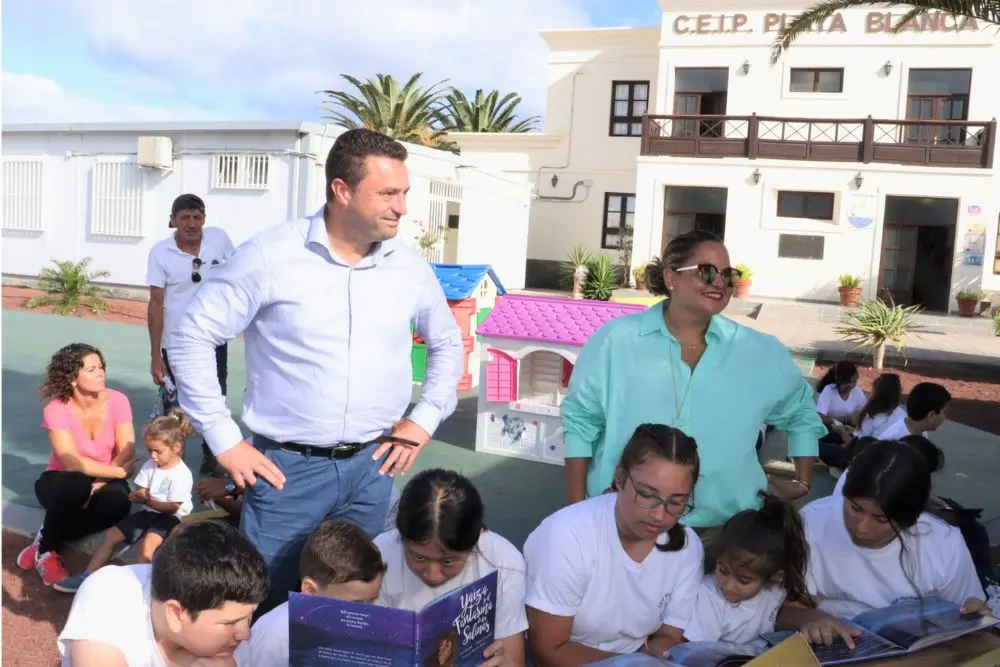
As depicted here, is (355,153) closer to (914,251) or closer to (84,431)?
(84,431)

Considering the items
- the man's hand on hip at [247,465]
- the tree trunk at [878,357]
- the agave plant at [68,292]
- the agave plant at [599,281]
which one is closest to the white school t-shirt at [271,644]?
the man's hand on hip at [247,465]

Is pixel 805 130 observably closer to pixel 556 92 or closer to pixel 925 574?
pixel 556 92

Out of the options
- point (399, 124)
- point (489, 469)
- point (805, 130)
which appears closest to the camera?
point (489, 469)

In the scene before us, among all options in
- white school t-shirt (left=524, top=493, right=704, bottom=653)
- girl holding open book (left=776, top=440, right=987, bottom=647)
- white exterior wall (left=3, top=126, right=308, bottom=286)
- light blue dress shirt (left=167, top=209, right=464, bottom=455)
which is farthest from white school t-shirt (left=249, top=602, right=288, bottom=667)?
white exterior wall (left=3, top=126, right=308, bottom=286)

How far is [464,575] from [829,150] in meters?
20.3

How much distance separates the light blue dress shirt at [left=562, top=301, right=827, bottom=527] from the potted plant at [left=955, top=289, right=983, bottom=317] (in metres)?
18.7

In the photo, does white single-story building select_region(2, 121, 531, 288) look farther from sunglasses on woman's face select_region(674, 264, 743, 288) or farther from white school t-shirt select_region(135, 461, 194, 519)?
sunglasses on woman's face select_region(674, 264, 743, 288)

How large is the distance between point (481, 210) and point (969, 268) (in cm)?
1134

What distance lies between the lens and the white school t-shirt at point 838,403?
725 centimetres

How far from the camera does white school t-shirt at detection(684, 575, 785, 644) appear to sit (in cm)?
259

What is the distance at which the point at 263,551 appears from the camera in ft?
8.69

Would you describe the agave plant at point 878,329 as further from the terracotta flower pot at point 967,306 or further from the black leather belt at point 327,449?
the black leather belt at point 327,449

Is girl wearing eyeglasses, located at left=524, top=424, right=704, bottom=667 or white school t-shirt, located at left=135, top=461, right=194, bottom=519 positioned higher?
girl wearing eyeglasses, located at left=524, top=424, right=704, bottom=667

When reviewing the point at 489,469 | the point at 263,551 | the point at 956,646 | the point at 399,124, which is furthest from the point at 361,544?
the point at 399,124
